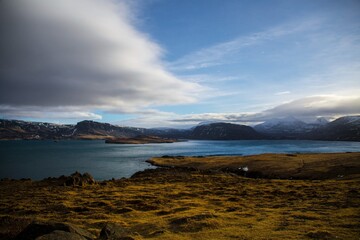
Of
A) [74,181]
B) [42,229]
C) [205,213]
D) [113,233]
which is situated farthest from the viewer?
[74,181]

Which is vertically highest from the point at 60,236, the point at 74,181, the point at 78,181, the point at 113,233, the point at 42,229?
the point at 60,236

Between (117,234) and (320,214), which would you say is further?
(320,214)

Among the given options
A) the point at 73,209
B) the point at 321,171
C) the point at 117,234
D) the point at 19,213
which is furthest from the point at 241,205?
the point at 321,171

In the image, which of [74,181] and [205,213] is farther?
[74,181]

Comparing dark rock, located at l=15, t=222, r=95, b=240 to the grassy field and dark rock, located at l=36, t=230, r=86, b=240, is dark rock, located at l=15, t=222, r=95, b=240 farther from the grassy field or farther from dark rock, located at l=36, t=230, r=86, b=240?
the grassy field

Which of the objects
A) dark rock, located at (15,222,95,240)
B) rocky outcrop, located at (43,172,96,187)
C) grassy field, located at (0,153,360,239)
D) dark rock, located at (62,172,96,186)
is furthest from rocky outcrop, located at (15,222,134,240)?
dark rock, located at (62,172,96,186)

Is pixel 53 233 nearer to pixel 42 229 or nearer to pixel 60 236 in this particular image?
pixel 60 236

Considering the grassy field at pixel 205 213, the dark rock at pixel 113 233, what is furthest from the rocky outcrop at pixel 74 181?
the dark rock at pixel 113 233

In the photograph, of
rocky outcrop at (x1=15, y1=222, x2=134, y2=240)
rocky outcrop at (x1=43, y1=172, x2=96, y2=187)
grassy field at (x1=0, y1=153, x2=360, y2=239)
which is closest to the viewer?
rocky outcrop at (x1=15, y1=222, x2=134, y2=240)

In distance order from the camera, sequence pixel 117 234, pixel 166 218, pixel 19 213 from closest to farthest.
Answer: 1. pixel 117 234
2. pixel 166 218
3. pixel 19 213

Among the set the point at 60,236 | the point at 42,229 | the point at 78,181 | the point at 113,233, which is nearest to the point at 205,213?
the point at 113,233

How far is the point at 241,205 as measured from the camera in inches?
1268

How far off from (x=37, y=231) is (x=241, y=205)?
23.4m

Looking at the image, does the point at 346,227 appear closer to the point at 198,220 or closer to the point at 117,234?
the point at 198,220
